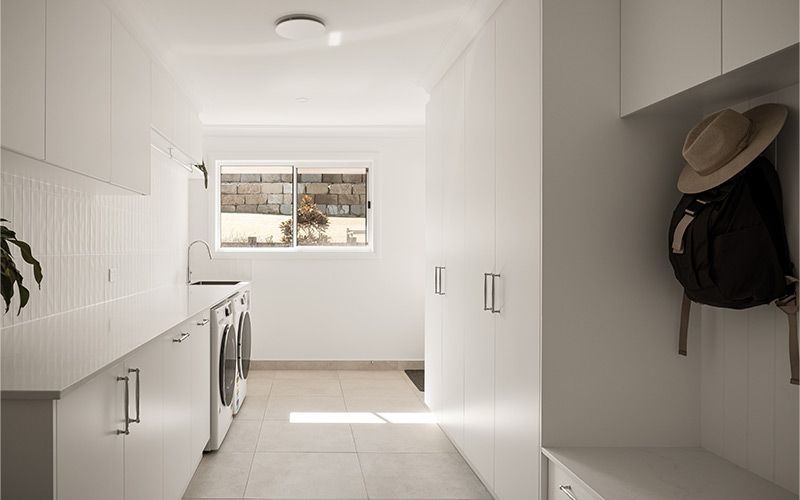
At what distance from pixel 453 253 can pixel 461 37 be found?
46.9 inches

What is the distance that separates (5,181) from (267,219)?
399 centimetres

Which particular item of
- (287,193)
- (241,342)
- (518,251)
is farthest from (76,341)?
(287,193)

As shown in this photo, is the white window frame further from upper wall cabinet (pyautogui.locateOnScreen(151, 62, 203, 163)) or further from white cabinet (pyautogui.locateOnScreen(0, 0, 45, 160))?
white cabinet (pyautogui.locateOnScreen(0, 0, 45, 160))

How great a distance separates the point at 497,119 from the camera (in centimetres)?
293

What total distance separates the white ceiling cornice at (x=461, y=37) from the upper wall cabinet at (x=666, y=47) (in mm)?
785

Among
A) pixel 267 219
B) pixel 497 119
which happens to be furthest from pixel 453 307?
pixel 267 219

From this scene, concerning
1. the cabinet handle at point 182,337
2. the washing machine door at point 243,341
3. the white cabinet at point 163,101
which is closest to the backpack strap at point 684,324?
the cabinet handle at point 182,337

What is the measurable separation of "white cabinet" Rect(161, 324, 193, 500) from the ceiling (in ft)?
5.01

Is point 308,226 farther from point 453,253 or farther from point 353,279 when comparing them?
point 453,253

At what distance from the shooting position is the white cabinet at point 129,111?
294cm

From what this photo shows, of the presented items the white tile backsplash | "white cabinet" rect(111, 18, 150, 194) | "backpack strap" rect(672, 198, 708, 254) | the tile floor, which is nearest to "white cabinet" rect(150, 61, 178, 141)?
"white cabinet" rect(111, 18, 150, 194)

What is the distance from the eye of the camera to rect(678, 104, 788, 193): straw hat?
1885mm

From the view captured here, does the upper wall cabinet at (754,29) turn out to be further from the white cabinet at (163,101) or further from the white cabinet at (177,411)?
the white cabinet at (163,101)

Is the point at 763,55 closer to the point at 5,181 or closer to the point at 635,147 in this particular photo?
the point at 635,147
